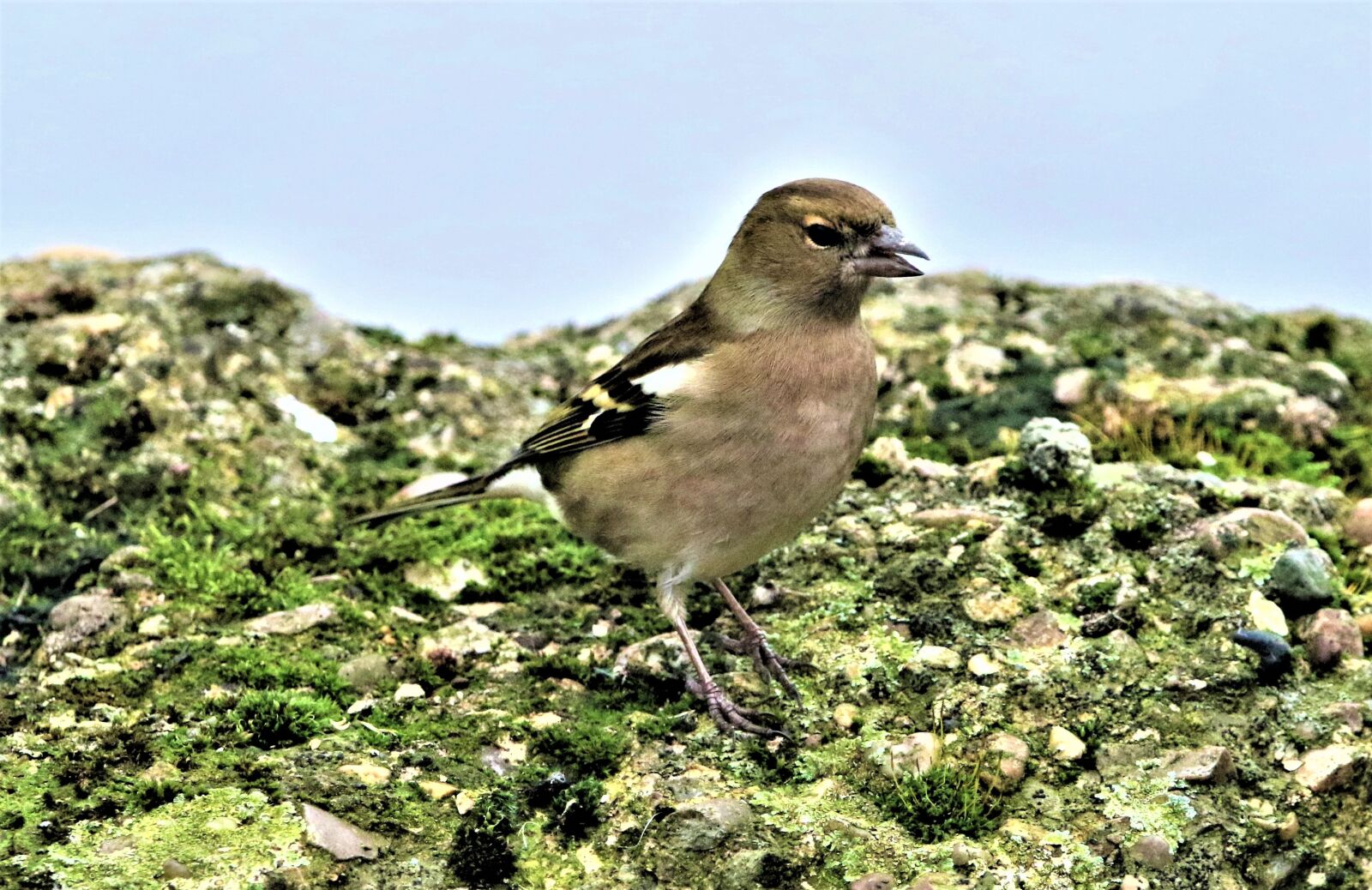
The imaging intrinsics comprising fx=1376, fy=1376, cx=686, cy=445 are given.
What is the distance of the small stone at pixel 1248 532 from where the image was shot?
578 cm

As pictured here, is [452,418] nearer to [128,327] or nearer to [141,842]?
[128,327]

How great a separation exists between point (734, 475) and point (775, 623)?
32.1 inches

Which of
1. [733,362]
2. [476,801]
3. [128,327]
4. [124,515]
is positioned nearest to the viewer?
[476,801]

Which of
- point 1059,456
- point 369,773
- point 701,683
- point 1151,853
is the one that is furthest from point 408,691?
point 1059,456

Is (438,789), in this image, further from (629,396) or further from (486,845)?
(629,396)

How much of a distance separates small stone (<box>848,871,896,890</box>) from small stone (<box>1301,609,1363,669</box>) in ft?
6.83

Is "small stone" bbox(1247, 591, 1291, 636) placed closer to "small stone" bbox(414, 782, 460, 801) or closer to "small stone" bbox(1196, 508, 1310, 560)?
"small stone" bbox(1196, 508, 1310, 560)

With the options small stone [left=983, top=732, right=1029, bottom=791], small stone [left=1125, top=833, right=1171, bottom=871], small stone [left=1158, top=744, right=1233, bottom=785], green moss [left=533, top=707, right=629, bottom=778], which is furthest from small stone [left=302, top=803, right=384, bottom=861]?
small stone [left=1158, top=744, right=1233, bottom=785]

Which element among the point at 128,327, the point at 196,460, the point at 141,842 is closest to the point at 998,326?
the point at 196,460

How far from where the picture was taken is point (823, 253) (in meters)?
5.64

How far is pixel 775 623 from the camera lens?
5824 mm

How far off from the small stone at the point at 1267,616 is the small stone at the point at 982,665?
1.07m

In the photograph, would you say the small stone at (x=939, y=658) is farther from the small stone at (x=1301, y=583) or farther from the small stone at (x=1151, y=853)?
the small stone at (x=1301, y=583)

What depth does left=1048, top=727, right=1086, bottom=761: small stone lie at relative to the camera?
484 centimetres
